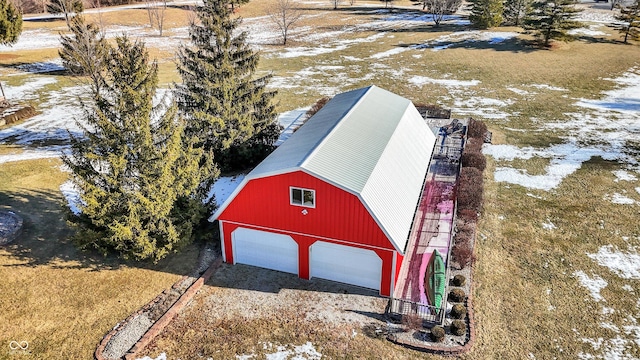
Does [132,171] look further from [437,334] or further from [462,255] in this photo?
[462,255]

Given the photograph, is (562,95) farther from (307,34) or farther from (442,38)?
(307,34)

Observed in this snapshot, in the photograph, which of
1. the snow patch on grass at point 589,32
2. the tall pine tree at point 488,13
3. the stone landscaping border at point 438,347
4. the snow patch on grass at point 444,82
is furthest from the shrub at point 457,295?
the snow patch on grass at point 589,32

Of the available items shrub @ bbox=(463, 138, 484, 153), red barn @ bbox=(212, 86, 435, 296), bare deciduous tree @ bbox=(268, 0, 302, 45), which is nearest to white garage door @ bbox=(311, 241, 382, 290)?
red barn @ bbox=(212, 86, 435, 296)

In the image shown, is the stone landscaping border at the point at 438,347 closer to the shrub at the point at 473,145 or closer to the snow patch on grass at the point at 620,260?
the snow patch on grass at the point at 620,260

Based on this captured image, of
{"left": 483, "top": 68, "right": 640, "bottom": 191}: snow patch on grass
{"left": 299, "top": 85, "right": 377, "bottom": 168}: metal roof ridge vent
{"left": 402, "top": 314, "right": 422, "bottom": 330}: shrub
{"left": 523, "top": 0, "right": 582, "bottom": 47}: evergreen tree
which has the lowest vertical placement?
{"left": 402, "top": 314, "right": 422, "bottom": 330}: shrub

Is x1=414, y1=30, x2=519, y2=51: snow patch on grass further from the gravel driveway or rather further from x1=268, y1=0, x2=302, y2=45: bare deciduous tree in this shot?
the gravel driveway
